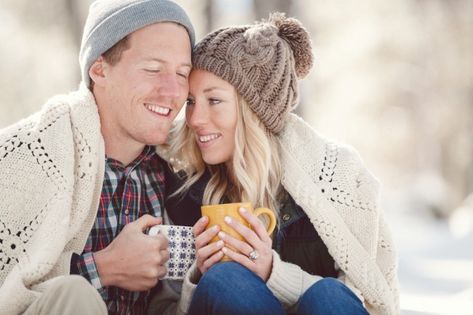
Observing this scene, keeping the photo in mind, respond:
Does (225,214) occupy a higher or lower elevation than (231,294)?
higher

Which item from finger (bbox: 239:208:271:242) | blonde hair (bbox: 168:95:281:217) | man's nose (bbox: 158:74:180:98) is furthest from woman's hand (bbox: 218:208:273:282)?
man's nose (bbox: 158:74:180:98)

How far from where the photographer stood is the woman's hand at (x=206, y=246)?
7.82ft

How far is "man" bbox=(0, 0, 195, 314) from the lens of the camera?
236cm

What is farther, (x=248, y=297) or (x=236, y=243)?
(x=236, y=243)

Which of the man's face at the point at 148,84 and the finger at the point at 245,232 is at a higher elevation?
the man's face at the point at 148,84

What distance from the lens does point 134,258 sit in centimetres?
245

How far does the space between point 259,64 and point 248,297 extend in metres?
0.98

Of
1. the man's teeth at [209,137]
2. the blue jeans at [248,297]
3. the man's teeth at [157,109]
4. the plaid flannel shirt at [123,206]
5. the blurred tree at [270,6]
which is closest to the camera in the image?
the blue jeans at [248,297]

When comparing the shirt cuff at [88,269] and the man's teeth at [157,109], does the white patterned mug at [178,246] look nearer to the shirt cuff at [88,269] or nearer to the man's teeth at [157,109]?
the shirt cuff at [88,269]

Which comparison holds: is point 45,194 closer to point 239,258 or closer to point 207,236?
point 207,236

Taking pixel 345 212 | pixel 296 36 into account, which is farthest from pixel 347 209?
pixel 296 36

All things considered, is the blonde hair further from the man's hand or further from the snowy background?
the snowy background

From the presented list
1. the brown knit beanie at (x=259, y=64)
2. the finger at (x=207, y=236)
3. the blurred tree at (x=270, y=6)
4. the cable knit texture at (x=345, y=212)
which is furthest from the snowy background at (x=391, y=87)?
the finger at (x=207, y=236)

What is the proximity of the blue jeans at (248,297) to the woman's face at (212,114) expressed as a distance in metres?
0.69
